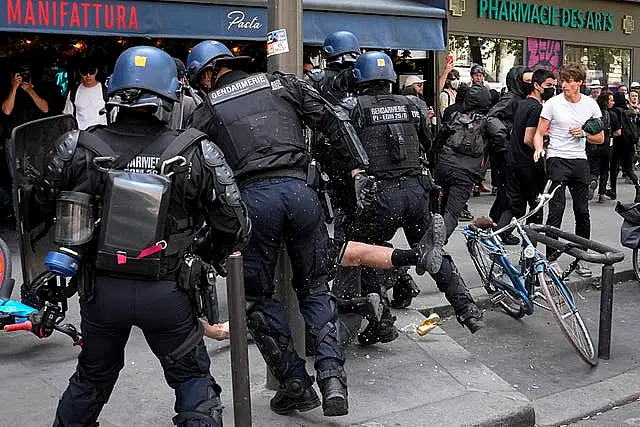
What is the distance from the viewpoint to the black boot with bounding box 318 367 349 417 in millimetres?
4348

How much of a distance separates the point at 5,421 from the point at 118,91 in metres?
1.83

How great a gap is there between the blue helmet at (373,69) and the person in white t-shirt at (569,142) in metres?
2.78

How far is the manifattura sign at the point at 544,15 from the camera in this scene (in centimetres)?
1572

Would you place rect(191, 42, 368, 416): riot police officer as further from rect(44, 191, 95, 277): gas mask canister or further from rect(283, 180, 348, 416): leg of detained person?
rect(44, 191, 95, 277): gas mask canister

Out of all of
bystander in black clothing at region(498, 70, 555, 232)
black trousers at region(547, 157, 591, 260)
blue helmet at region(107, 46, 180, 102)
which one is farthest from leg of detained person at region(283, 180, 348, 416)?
bystander in black clothing at region(498, 70, 555, 232)

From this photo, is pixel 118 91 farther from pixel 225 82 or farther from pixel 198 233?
pixel 225 82

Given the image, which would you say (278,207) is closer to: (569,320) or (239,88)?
(239,88)

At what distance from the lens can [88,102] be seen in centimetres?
945

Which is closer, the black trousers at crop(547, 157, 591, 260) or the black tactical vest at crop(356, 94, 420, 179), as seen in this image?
the black tactical vest at crop(356, 94, 420, 179)

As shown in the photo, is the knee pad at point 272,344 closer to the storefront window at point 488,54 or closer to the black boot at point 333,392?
the black boot at point 333,392

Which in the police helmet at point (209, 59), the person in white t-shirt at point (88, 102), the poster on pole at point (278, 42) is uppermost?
the poster on pole at point (278, 42)

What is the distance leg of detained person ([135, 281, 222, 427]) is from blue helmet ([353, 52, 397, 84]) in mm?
2497

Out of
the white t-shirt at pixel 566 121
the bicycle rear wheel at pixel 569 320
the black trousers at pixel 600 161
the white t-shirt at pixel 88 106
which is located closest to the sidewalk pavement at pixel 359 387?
the bicycle rear wheel at pixel 569 320

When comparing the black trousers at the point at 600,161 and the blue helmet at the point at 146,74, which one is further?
the black trousers at the point at 600,161
